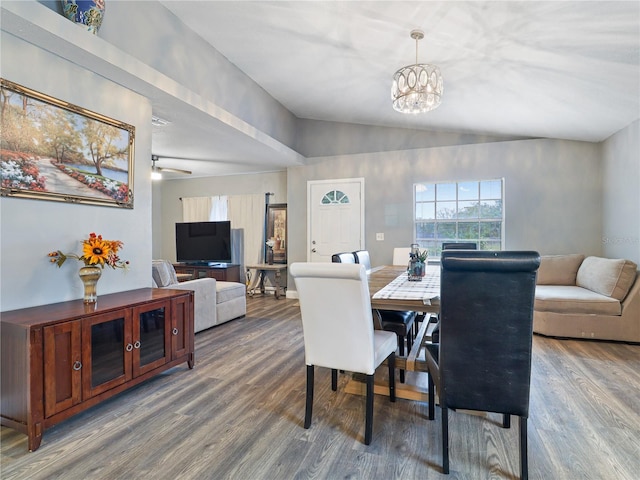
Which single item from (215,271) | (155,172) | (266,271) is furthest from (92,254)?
(266,271)

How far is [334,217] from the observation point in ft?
19.3

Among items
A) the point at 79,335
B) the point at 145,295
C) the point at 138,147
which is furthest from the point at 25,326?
the point at 138,147

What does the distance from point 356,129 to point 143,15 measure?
3.62 meters

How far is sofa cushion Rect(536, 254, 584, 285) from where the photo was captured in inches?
175

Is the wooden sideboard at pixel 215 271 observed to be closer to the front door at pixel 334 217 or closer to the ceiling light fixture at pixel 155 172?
the front door at pixel 334 217

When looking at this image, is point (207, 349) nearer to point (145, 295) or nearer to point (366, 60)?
point (145, 295)

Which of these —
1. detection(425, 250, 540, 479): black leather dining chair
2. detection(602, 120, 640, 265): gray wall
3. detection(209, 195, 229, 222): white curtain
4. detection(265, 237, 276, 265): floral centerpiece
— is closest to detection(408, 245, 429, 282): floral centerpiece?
detection(425, 250, 540, 479): black leather dining chair

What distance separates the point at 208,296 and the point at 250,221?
3.07m

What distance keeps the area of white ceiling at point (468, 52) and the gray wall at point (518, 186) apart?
0.33m

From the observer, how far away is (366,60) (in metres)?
3.42

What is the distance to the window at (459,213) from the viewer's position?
5.09m

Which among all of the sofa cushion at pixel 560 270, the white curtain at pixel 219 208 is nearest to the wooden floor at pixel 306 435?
the sofa cushion at pixel 560 270

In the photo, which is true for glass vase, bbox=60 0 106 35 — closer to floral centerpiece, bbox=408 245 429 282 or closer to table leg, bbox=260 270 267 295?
floral centerpiece, bbox=408 245 429 282

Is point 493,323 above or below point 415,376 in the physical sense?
above
